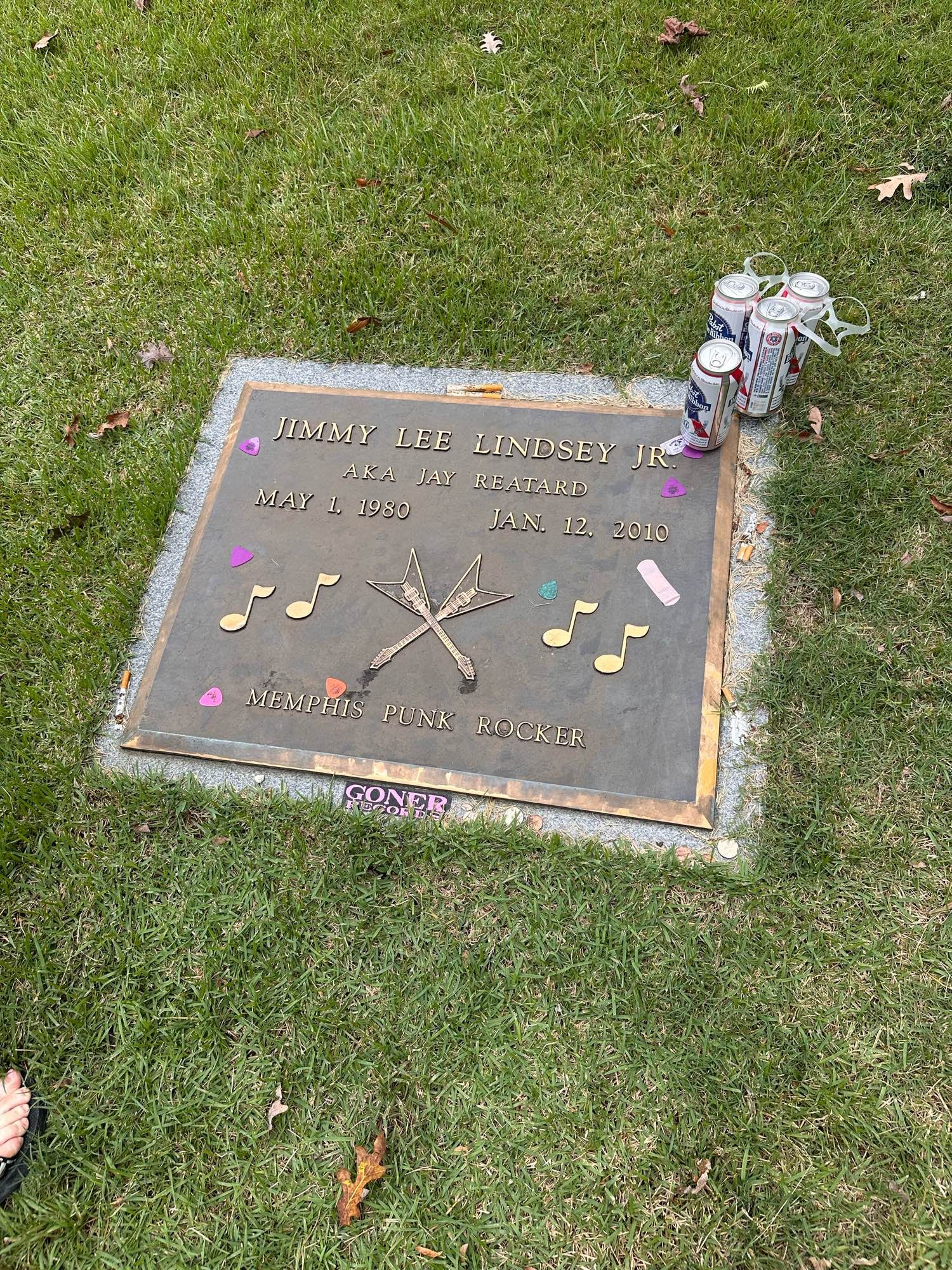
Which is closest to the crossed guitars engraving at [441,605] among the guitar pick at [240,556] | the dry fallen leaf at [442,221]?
the guitar pick at [240,556]

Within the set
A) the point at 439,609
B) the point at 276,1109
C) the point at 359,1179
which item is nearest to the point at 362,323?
the point at 439,609

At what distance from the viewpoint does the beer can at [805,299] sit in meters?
2.87

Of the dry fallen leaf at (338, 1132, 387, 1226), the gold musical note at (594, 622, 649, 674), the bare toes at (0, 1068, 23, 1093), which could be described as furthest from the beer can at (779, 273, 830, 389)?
the bare toes at (0, 1068, 23, 1093)

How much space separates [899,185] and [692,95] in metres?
1.01

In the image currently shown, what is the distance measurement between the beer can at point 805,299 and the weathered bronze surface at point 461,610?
42 centimetres

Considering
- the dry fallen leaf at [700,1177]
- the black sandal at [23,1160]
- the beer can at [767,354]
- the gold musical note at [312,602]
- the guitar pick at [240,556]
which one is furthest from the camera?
the guitar pick at [240,556]

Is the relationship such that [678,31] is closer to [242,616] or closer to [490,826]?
[242,616]

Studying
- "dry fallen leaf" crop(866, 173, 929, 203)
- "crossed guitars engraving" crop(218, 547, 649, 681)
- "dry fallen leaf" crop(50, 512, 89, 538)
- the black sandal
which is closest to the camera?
the black sandal

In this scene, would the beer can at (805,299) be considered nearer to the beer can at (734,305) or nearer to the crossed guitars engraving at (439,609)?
the beer can at (734,305)

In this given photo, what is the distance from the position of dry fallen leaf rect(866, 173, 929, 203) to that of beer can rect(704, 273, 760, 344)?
1.01 m

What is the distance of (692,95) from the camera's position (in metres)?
3.89

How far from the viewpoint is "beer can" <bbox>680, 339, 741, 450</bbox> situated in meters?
2.77

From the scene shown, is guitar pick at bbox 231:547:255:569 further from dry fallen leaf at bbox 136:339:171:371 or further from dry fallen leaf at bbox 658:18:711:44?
dry fallen leaf at bbox 658:18:711:44

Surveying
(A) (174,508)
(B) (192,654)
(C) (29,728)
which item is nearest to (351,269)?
(A) (174,508)
